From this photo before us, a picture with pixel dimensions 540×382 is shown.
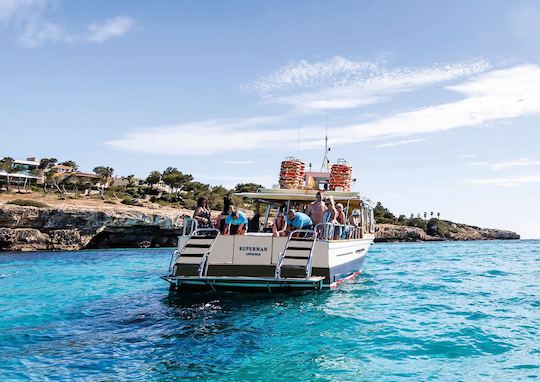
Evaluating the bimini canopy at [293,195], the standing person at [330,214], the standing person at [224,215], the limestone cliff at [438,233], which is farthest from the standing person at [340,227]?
the limestone cliff at [438,233]

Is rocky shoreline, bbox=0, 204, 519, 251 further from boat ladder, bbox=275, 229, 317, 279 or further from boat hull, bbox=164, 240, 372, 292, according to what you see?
boat ladder, bbox=275, 229, 317, 279

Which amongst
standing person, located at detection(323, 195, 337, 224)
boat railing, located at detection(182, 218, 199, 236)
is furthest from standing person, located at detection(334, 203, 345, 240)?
boat railing, located at detection(182, 218, 199, 236)

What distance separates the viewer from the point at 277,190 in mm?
18281

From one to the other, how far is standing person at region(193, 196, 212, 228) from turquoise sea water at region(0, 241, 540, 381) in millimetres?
2577

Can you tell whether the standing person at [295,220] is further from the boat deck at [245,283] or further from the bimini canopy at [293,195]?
the bimini canopy at [293,195]

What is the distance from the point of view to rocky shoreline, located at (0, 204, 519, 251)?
49188mm

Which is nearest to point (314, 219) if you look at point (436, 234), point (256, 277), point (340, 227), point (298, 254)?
point (340, 227)

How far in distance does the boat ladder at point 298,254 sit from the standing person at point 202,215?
10.3ft

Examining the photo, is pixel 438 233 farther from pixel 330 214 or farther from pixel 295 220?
pixel 295 220

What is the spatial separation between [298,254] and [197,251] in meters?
2.90

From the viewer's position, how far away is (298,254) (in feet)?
43.8

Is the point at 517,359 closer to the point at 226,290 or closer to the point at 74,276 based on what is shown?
the point at 226,290

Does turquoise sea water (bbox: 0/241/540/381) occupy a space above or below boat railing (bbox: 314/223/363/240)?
below

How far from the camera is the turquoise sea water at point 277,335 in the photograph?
7.53 meters
